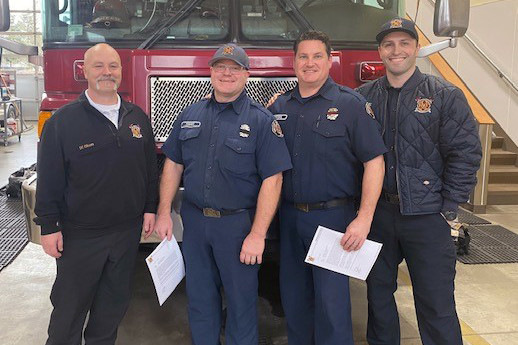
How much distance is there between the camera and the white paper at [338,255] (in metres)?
2.37

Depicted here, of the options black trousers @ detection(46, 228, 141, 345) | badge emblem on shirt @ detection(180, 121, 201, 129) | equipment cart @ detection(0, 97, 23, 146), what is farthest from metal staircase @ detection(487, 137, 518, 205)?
equipment cart @ detection(0, 97, 23, 146)

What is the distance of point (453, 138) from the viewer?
2379 mm

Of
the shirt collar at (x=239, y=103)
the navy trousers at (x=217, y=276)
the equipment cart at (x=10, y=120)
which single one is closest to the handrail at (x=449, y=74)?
the shirt collar at (x=239, y=103)

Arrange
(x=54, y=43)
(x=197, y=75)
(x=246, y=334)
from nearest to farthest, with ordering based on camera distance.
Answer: (x=246, y=334), (x=197, y=75), (x=54, y=43)

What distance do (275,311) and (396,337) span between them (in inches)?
38.6

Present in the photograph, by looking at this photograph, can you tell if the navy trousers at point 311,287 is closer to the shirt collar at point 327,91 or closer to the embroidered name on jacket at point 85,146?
the shirt collar at point 327,91

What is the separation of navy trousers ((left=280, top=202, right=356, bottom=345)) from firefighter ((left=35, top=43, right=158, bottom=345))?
2.51ft

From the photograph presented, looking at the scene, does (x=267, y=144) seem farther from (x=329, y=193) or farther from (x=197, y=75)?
(x=197, y=75)

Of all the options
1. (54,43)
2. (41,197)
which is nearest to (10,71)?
(54,43)

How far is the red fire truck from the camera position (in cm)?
289

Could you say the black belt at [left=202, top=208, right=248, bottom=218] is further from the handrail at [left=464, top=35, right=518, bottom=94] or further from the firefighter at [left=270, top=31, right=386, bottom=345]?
the handrail at [left=464, top=35, right=518, bottom=94]

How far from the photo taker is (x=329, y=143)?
2379mm

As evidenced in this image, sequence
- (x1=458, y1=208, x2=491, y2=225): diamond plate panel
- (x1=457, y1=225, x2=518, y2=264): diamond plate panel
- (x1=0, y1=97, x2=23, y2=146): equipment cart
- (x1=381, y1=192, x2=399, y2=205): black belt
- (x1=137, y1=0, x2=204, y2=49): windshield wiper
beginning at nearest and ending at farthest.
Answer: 1. (x1=381, y1=192, x2=399, y2=205): black belt
2. (x1=137, y1=0, x2=204, y2=49): windshield wiper
3. (x1=457, y1=225, x2=518, y2=264): diamond plate panel
4. (x1=458, y1=208, x2=491, y2=225): diamond plate panel
5. (x1=0, y1=97, x2=23, y2=146): equipment cart

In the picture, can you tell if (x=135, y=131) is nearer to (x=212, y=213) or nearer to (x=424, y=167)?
(x=212, y=213)
